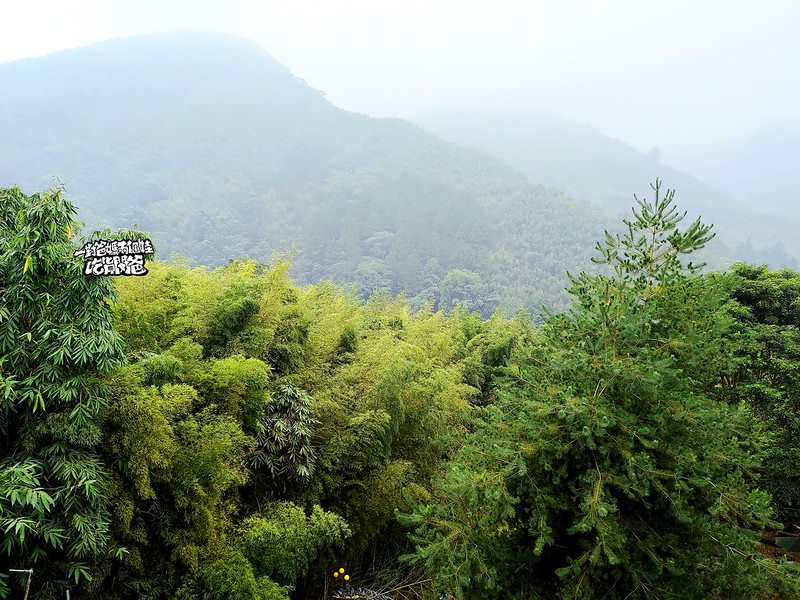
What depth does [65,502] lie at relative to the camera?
9.29 ft

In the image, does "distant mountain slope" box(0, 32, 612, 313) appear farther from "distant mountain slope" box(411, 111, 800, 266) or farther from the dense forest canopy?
the dense forest canopy

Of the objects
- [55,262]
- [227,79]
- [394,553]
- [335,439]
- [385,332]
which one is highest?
[227,79]

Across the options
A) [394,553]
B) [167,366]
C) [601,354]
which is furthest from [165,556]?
[601,354]

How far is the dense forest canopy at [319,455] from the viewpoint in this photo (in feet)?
9.55

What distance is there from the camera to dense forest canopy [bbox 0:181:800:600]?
2910 mm

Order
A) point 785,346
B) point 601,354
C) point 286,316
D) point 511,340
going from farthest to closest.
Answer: point 511,340, point 785,346, point 286,316, point 601,354

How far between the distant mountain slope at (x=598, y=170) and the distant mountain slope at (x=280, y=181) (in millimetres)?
25307

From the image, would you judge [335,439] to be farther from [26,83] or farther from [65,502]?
[26,83]

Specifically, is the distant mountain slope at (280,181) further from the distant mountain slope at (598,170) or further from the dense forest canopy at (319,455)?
the dense forest canopy at (319,455)

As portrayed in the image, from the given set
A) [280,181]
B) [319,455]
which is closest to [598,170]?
[280,181]

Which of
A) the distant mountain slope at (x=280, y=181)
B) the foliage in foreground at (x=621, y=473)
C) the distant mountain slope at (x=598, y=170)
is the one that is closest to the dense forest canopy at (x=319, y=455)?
the foliage in foreground at (x=621, y=473)

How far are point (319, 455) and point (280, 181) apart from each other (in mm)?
75055

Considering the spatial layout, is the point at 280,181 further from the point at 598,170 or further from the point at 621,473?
the point at 621,473

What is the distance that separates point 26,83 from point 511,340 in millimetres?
103625
